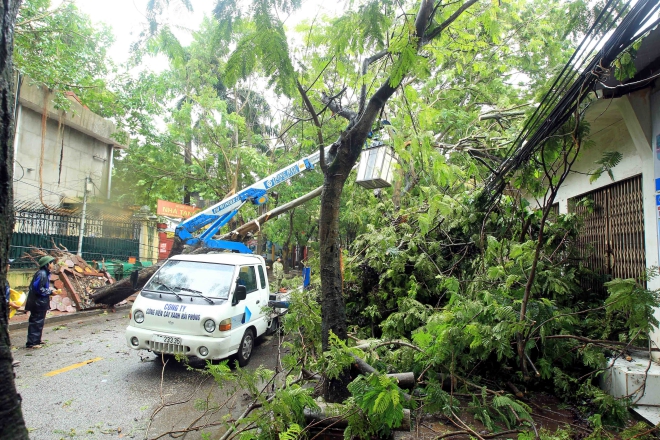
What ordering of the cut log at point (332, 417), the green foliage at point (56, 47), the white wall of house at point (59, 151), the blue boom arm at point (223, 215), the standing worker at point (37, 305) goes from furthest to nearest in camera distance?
1. the white wall of house at point (59, 151)
2. the green foliage at point (56, 47)
3. the blue boom arm at point (223, 215)
4. the standing worker at point (37, 305)
5. the cut log at point (332, 417)

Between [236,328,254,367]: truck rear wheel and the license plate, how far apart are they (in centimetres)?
99

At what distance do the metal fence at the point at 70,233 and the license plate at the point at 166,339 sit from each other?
19.9ft

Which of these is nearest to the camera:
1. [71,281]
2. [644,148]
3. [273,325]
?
[644,148]

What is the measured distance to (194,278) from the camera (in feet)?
20.5

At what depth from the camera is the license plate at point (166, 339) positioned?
5.37 metres

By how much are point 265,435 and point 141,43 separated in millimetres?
3811

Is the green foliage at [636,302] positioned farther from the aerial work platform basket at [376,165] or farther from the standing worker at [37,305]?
the standing worker at [37,305]

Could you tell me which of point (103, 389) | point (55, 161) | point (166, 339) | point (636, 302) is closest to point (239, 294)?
point (166, 339)

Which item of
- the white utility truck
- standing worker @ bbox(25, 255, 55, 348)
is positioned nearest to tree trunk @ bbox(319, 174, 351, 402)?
the white utility truck

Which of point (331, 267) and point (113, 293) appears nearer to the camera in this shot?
point (331, 267)

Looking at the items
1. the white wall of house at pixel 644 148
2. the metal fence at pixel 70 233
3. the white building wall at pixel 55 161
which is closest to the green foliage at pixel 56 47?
the white building wall at pixel 55 161

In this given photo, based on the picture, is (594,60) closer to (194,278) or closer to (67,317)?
(194,278)

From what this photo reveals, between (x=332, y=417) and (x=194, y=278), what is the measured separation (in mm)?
4041

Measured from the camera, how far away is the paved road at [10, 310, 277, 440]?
3.97m
